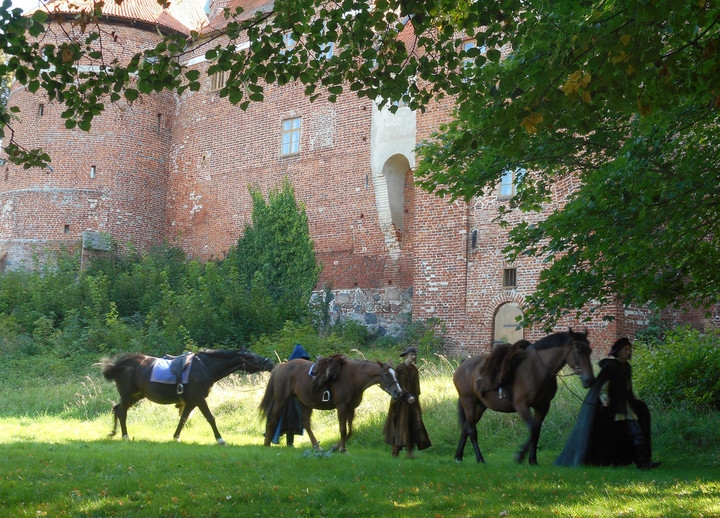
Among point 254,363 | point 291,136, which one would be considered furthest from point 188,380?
point 291,136

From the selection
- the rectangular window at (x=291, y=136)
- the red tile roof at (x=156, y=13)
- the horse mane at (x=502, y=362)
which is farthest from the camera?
the red tile roof at (x=156, y=13)

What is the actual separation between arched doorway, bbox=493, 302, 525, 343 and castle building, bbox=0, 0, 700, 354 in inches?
1.5

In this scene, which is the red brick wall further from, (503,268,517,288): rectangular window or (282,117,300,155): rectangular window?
(503,268,517,288): rectangular window

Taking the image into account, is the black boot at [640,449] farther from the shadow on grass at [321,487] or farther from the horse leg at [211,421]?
the horse leg at [211,421]

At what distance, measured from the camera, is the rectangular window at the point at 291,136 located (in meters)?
27.0

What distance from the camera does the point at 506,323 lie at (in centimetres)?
2084

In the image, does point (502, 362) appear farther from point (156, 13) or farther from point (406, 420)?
point (156, 13)

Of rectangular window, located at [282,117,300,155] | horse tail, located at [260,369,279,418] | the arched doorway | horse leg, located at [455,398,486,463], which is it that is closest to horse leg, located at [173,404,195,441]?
horse tail, located at [260,369,279,418]

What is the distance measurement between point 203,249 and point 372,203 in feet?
25.8

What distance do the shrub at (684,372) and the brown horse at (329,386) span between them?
16.3 feet

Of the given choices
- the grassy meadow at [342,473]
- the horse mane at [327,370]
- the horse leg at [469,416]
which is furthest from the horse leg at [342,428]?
the horse leg at [469,416]

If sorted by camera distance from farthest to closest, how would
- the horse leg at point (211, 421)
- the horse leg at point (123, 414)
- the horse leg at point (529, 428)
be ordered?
the horse leg at point (123, 414) < the horse leg at point (211, 421) < the horse leg at point (529, 428)

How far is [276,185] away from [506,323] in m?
10.1

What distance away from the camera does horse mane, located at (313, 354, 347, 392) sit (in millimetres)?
11148
